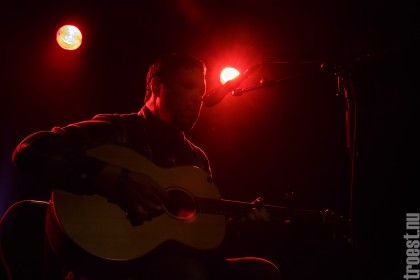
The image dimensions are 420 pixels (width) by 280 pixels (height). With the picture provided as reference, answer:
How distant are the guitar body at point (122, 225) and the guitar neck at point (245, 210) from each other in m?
0.04

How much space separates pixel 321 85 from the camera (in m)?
4.64

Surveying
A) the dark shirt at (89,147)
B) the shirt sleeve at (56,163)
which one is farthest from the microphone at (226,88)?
the shirt sleeve at (56,163)

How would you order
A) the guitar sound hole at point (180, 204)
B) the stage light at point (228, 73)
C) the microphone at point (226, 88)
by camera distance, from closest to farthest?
the guitar sound hole at point (180, 204), the microphone at point (226, 88), the stage light at point (228, 73)

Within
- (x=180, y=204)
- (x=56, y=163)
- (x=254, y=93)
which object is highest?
(x=254, y=93)

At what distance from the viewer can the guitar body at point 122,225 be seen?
6.07 ft

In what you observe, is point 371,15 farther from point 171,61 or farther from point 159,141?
point 159,141

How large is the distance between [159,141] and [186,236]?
744 mm


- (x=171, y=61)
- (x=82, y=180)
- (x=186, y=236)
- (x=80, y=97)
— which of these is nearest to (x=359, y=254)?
(x=186, y=236)

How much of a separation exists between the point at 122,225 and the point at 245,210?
0.98m

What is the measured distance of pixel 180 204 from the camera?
7.75ft

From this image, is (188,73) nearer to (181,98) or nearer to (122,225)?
(181,98)

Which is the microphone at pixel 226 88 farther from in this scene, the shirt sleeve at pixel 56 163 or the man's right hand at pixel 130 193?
the shirt sleeve at pixel 56 163

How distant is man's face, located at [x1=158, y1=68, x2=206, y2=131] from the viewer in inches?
110

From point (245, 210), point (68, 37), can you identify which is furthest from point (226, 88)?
point (68, 37)
